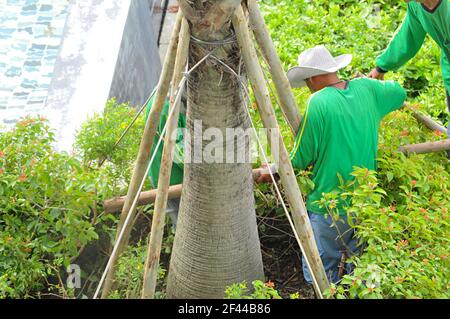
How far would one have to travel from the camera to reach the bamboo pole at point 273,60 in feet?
8.75

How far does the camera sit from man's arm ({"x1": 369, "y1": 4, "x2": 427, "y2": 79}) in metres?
3.88

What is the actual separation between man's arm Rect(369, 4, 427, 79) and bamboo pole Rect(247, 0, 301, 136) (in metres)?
1.21

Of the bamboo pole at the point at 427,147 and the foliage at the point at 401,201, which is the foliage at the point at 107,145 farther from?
the bamboo pole at the point at 427,147

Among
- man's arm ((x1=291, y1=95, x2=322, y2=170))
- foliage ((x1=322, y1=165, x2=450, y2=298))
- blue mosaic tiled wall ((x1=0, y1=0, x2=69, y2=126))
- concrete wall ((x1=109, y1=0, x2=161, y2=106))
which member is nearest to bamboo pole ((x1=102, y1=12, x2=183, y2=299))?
man's arm ((x1=291, y1=95, x2=322, y2=170))

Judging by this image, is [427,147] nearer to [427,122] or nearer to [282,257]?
[427,122]

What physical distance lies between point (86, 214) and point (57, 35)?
98.2 inches

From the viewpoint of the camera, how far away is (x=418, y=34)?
3896 millimetres

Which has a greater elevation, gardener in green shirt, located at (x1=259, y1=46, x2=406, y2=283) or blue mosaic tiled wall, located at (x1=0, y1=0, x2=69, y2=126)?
gardener in green shirt, located at (x1=259, y1=46, x2=406, y2=283)

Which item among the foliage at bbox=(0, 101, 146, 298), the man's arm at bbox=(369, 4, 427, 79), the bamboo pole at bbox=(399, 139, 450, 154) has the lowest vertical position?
the foliage at bbox=(0, 101, 146, 298)

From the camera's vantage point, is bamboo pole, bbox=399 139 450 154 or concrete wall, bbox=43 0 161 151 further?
concrete wall, bbox=43 0 161 151

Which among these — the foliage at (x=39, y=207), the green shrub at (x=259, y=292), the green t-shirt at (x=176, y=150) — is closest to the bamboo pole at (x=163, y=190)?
the green shrub at (x=259, y=292)

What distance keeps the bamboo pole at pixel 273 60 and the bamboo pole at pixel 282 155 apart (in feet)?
0.41

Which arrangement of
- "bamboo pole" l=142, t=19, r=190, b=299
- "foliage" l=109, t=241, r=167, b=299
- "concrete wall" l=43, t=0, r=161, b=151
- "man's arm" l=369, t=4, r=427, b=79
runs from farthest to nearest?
"concrete wall" l=43, t=0, r=161, b=151 → "man's arm" l=369, t=4, r=427, b=79 → "foliage" l=109, t=241, r=167, b=299 → "bamboo pole" l=142, t=19, r=190, b=299

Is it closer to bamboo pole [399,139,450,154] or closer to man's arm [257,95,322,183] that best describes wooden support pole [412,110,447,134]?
bamboo pole [399,139,450,154]
